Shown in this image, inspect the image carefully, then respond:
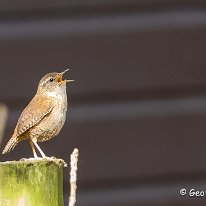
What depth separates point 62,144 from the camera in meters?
5.22

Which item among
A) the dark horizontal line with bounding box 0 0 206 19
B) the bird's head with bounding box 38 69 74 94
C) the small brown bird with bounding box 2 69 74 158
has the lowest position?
the small brown bird with bounding box 2 69 74 158

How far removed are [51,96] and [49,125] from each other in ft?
0.76

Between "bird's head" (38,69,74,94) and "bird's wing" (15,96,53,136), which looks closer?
"bird's wing" (15,96,53,136)

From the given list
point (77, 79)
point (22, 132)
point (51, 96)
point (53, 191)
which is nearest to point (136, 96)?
point (77, 79)

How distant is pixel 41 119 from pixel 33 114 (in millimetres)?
60

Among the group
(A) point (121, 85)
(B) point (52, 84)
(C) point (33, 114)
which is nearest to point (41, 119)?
(C) point (33, 114)

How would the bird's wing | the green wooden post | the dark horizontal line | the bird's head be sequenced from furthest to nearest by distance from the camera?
the dark horizontal line
the bird's head
the bird's wing
the green wooden post

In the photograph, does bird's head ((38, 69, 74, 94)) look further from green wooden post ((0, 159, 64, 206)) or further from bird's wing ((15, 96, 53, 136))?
green wooden post ((0, 159, 64, 206))

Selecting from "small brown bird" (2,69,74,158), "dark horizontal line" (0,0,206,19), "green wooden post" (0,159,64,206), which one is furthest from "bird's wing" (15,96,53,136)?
"dark horizontal line" (0,0,206,19)

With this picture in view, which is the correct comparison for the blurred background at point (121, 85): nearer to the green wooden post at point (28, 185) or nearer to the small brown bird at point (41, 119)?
the small brown bird at point (41, 119)

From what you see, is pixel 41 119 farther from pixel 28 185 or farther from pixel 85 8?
pixel 85 8

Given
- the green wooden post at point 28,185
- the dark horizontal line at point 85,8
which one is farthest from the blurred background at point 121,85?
the green wooden post at point 28,185

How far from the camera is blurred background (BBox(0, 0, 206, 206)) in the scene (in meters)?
5.16

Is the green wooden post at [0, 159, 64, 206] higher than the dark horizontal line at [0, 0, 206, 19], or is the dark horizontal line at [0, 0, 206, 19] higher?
the dark horizontal line at [0, 0, 206, 19]
